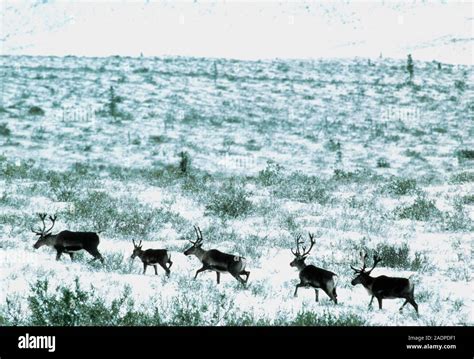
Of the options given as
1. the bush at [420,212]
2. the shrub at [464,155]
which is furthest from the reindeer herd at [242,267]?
the shrub at [464,155]

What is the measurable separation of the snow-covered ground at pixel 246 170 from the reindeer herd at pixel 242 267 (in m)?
0.21

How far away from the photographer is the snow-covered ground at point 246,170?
714 centimetres

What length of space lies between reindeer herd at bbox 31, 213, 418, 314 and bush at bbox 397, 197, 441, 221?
534cm

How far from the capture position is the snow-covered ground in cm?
714

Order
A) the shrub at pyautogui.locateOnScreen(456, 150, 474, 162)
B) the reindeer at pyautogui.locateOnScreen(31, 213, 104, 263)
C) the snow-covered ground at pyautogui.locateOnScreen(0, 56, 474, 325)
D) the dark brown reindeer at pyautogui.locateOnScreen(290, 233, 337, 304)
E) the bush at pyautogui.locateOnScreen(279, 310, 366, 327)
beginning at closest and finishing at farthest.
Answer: the bush at pyautogui.locateOnScreen(279, 310, 366, 327)
the dark brown reindeer at pyautogui.locateOnScreen(290, 233, 337, 304)
the snow-covered ground at pyautogui.locateOnScreen(0, 56, 474, 325)
the reindeer at pyautogui.locateOnScreen(31, 213, 104, 263)
the shrub at pyautogui.locateOnScreen(456, 150, 474, 162)

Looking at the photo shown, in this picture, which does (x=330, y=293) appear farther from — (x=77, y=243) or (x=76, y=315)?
A: (x=77, y=243)

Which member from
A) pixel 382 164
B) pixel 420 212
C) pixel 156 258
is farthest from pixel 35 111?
pixel 156 258

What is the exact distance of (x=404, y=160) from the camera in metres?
22.3

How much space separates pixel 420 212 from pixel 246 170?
9.03m

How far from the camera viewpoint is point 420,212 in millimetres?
11969

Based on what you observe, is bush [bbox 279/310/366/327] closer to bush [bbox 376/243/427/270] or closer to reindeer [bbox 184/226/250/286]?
reindeer [bbox 184/226/250/286]

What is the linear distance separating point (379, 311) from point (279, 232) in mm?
4267

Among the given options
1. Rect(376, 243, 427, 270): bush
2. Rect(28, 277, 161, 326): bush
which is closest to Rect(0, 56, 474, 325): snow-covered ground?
Rect(376, 243, 427, 270): bush
